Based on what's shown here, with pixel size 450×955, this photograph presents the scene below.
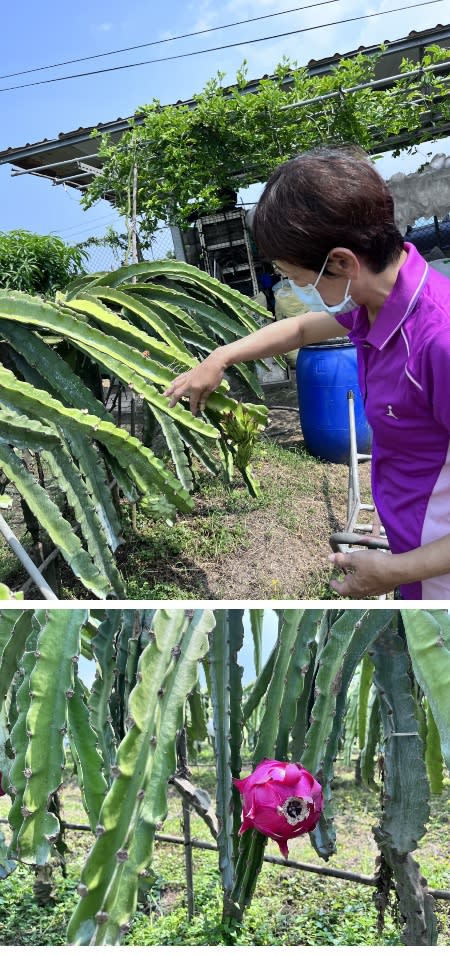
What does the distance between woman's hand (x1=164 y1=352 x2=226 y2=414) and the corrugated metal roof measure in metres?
7.18

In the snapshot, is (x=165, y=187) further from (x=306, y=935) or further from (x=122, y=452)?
(x=306, y=935)

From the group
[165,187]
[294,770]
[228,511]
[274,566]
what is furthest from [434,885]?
[165,187]

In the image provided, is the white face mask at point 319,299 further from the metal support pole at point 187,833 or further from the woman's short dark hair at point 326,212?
the metal support pole at point 187,833

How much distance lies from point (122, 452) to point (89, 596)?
2243mm

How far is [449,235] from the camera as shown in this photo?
9.60m

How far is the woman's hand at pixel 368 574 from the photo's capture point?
1218 mm

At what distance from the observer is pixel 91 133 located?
28.1 feet

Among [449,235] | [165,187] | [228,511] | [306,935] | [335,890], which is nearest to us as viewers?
[306,935]

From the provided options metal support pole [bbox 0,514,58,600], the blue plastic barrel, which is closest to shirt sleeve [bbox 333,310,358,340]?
metal support pole [bbox 0,514,58,600]

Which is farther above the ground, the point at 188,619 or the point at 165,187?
the point at 165,187

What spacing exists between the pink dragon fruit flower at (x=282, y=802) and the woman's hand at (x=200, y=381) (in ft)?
3.11

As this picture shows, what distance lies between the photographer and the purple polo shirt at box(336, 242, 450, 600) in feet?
3.93

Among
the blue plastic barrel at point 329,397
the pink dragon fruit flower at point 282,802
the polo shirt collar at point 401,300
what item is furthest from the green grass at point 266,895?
the blue plastic barrel at point 329,397

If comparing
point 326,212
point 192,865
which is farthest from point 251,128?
point 192,865
